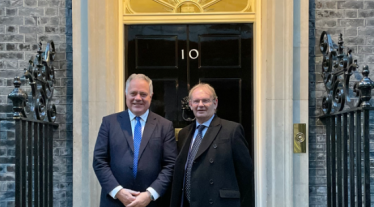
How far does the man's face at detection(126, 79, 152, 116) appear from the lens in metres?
3.11

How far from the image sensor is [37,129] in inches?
150

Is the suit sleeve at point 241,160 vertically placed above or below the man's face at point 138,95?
below

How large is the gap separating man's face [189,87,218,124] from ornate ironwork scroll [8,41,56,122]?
1.47m

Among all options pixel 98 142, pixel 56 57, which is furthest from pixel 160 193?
pixel 56 57

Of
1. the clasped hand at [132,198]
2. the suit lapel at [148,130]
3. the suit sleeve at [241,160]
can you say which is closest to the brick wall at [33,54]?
the suit lapel at [148,130]

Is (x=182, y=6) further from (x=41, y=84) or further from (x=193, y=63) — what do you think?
(x=41, y=84)

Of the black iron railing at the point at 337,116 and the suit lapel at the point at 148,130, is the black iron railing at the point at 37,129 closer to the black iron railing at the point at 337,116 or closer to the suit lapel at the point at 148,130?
the suit lapel at the point at 148,130

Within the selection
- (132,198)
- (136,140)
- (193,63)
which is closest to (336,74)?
(193,63)

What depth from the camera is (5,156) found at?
429 centimetres

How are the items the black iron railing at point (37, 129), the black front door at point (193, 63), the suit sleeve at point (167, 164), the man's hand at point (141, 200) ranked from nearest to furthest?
the man's hand at point (141, 200)
the suit sleeve at point (167, 164)
the black iron railing at point (37, 129)
the black front door at point (193, 63)

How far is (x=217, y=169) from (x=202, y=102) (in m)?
0.49

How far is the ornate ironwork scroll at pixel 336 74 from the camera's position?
3648 millimetres

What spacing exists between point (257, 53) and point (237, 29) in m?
0.36

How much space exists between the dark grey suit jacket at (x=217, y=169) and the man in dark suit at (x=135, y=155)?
0.39ft
